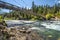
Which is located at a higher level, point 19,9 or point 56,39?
point 19,9

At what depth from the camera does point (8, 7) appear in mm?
1690

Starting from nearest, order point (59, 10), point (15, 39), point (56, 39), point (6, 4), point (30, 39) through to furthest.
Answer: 1. point (6, 4)
2. point (15, 39)
3. point (30, 39)
4. point (56, 39)
5. point (59, 10)

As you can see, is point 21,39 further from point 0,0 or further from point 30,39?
point 0,0

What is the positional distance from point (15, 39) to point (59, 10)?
42989 millimetres

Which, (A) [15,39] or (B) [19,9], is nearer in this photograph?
(B) [19,9]

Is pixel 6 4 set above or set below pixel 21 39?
above

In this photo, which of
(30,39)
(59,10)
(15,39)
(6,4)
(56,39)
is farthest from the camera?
(59,10)

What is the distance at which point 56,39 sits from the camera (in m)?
12.1

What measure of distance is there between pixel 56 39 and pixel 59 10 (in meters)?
39.6

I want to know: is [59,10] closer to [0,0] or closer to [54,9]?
[54,9]

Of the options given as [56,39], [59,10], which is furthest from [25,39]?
[59,10]

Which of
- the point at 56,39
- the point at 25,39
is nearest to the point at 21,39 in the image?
the point at 25,39

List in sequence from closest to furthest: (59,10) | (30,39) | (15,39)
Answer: (15,39) → (30,39) → (59,10)

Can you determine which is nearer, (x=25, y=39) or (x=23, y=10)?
(x=23, y=10)
